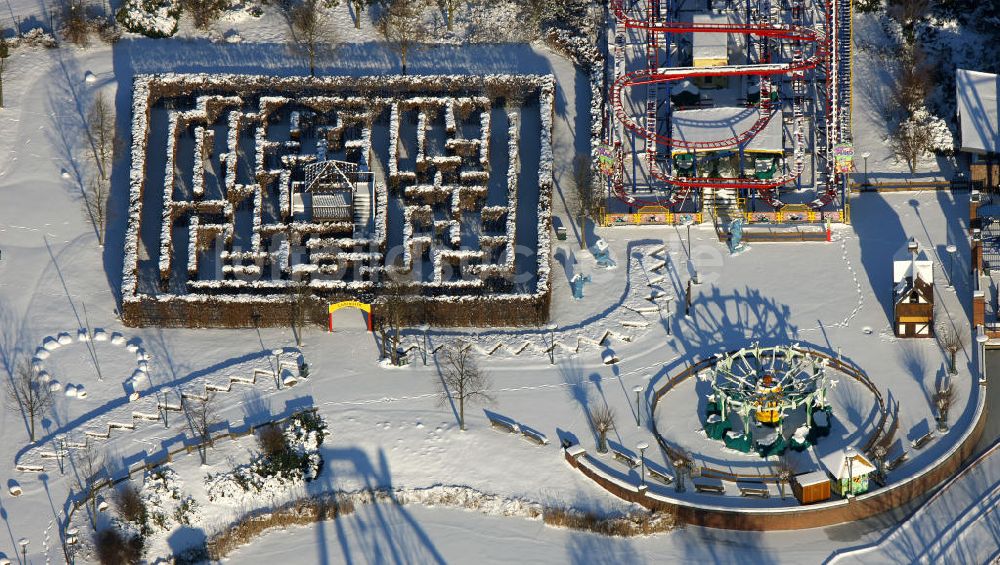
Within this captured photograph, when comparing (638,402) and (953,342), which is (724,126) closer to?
(953,342)

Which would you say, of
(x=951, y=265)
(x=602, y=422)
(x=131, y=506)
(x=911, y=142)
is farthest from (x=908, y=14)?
(x=131, y=506)

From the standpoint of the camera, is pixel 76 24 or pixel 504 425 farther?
pixel 76 24

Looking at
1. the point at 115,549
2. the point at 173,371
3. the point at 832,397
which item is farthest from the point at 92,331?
the point at 832,397

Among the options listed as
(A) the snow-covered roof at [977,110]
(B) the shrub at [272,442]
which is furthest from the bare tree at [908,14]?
(B) the shrub at [272,442]

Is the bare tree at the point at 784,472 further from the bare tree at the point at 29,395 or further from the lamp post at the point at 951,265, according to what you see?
the bare tree at the point at 29,395

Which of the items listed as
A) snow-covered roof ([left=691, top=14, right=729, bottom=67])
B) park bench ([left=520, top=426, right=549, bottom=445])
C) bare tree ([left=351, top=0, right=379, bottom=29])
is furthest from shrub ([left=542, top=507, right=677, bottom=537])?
bare tree ([left=351, top=0, right=379, bottom=29])

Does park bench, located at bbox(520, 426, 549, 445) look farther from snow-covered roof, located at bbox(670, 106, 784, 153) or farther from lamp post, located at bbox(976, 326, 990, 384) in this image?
lamp post, located at bbox(976, 326, 990, 384)
